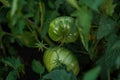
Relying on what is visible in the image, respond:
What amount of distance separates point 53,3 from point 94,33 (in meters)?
0.20

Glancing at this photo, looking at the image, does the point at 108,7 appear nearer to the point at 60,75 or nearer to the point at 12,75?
the point at 60,75

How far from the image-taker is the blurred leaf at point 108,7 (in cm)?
115

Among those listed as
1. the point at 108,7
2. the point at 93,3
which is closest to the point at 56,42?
the point at 108,7

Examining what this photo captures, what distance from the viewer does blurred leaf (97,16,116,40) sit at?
1.14m

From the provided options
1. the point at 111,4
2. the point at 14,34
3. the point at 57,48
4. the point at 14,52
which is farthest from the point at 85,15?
the point at 14,52

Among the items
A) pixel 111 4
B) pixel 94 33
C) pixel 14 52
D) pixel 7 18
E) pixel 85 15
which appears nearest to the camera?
pixel 85 15

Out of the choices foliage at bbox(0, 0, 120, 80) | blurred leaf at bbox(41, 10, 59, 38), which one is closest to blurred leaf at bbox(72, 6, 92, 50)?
foliage at bbox(0, 0, 120, 80)

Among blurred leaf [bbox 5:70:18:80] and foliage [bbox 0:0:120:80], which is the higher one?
foliage [bbox 0:0:120:80]

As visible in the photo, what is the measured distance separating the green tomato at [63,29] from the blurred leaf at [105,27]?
0.37 ft

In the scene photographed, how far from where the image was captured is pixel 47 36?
139 cm

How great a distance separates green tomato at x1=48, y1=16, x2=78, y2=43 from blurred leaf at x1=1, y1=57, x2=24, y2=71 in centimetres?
21

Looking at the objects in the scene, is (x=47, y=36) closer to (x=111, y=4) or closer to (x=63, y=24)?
(x=63, y=24)

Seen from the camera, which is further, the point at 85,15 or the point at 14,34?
the point at 14,34

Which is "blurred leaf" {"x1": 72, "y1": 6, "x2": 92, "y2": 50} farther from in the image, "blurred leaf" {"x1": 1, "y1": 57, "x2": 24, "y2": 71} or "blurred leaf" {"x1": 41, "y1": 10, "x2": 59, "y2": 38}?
"blurred leaf" {"x1": 1, "y1": 57, "x2": 24, "y2": 71}
